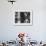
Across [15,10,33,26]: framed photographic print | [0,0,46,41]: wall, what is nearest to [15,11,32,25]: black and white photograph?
[15,10,33,26]: framed photographic print

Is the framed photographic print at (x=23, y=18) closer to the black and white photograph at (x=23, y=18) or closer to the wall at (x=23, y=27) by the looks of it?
the black and white photograph at (x=23, y=18)

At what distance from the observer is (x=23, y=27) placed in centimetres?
452

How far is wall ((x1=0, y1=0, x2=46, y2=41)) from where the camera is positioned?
177 inches

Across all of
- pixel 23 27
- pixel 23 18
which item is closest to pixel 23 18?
pixel 23 18

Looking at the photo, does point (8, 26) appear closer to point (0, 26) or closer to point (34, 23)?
point (0, 26)

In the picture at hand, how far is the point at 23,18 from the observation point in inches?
178

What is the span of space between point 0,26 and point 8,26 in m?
0.27

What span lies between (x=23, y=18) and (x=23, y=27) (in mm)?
303

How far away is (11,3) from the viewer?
4.53 meters

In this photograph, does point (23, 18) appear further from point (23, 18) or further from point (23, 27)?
point (23, 27)

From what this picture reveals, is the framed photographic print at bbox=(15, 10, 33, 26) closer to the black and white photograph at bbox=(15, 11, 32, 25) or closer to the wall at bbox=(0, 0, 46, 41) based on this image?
the black and white photograph at bbox=(15, 11, 32, 25)

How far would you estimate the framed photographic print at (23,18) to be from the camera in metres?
4.50

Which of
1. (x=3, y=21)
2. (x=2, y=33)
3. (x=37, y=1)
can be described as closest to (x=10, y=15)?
(x=3, y=21)

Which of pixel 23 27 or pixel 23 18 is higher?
pixel 23 18
